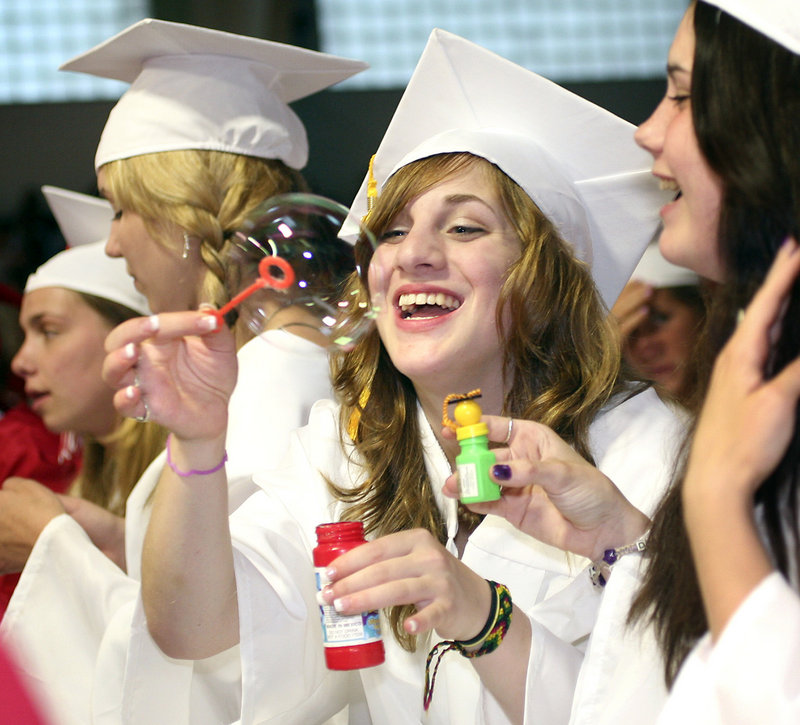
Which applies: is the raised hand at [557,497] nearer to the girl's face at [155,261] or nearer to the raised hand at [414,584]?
the raised hand at [414,584]

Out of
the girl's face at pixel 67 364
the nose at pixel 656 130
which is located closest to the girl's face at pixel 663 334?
the girl's face at pixel 67 364

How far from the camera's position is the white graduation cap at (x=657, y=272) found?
3783mm

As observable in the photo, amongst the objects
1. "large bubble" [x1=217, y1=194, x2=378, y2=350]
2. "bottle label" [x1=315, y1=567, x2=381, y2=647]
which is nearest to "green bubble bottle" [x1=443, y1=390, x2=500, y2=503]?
"bottle label" [x1=315, y1=567, x2=381, y2=647]

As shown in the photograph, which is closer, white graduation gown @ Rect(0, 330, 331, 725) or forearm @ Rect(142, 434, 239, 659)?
forearm @ Rect(142, 434, 239, 659)

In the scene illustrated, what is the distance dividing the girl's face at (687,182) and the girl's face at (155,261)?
1563 mm

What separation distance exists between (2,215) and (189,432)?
4.17 meters

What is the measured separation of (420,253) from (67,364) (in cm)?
177

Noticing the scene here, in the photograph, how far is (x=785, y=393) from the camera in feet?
4.03

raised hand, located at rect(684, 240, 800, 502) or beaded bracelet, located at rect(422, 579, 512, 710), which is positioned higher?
raised hand, located at rect(684, 240, 800, 502)

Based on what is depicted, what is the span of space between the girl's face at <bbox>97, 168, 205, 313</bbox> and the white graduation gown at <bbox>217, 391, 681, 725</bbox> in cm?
82

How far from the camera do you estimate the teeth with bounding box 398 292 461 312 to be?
214cm

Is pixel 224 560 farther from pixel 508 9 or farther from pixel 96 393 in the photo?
pixel 508 9

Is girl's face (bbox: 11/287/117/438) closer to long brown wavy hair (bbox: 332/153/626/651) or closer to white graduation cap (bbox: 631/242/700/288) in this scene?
long brown wavy hair (bbox: 332/153/626/651)

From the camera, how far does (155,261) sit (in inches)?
114
